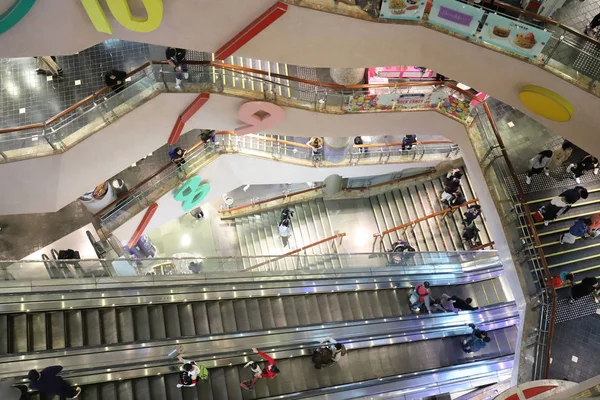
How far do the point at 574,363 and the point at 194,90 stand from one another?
382 inches

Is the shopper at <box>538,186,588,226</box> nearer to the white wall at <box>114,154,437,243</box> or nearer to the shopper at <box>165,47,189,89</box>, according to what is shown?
the white wall at <box>114,154,437,243</box>

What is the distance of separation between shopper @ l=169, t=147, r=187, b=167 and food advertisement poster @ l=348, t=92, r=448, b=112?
15.3 feet

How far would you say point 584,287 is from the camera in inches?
371

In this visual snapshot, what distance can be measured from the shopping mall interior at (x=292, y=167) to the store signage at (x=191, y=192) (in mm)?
97

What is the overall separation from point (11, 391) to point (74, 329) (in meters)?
1.34

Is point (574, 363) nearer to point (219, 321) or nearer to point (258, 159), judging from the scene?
point (219, 321)

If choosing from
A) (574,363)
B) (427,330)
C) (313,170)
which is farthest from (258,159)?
(574,363)

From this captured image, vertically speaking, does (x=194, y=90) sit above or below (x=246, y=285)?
above

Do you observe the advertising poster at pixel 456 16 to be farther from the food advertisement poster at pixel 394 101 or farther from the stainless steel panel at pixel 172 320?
the stainless steel panel at pixel 172 320

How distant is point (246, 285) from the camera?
388 inches

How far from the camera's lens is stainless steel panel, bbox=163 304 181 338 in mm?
8922

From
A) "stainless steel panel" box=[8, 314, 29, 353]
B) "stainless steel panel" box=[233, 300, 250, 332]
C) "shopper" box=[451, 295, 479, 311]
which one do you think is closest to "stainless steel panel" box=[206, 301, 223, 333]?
"stainless steel panel" box=[233, 300, 250, 332]

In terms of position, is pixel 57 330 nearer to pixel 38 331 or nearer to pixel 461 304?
pixel 38 331

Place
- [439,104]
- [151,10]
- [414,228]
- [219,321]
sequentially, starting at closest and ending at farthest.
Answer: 1. [151,10]
2. [219,321]
3. [439,104]
4. [414,228]
